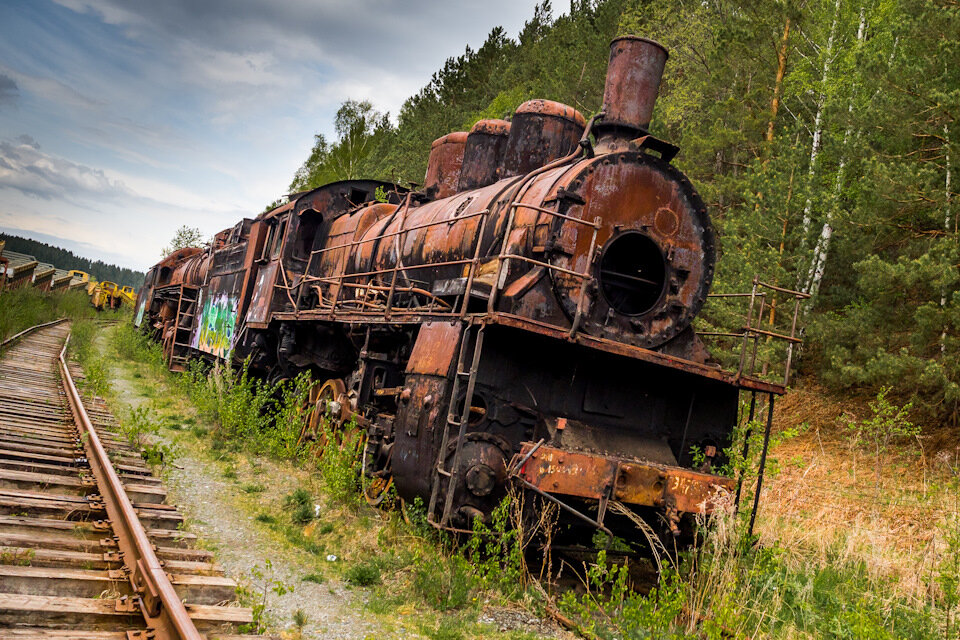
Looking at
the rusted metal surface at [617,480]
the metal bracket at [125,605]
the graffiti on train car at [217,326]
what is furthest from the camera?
the graffiti on train car at [217,326]

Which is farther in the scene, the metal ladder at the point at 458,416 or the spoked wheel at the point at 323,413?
the spoked wheel at the point at 323,413

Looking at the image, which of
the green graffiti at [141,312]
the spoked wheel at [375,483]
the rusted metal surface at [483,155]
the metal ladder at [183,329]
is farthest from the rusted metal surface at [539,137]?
the green graffiti at [141,312]

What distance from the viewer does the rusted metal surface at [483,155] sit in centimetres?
945

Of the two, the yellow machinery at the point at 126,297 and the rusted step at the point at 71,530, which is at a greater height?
the yellow machinery at the point at 126,297

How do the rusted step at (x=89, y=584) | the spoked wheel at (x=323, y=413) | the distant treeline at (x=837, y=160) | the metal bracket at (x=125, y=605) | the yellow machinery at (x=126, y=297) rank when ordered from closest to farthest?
the metal bracket at (x=125, y=605)
the rusted step at (x=89, y=584)
the spoked wheel at (x=323, y=413)
the distant treeline at (x=837, y=160)
the yellow machinery at (x=126, y=297)

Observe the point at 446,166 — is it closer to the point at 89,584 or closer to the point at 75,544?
the point at 75,544

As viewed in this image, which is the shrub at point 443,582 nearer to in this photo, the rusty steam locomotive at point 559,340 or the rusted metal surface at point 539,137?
the rusty steam locomotive at point 559,340

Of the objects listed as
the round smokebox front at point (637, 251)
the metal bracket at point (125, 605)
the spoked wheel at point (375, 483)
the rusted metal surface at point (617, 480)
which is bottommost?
the metal bracket at point (125, 605)

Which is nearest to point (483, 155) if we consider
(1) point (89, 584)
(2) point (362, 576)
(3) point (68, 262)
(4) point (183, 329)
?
(2) point (362, 576)

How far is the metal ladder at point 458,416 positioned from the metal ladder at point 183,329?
43.1 ft

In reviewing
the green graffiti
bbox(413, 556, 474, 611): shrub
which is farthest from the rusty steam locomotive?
the green graffiti

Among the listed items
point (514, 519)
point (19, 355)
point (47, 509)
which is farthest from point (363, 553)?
point (19, 355)

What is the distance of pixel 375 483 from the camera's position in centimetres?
706

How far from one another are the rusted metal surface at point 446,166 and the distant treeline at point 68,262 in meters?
106
